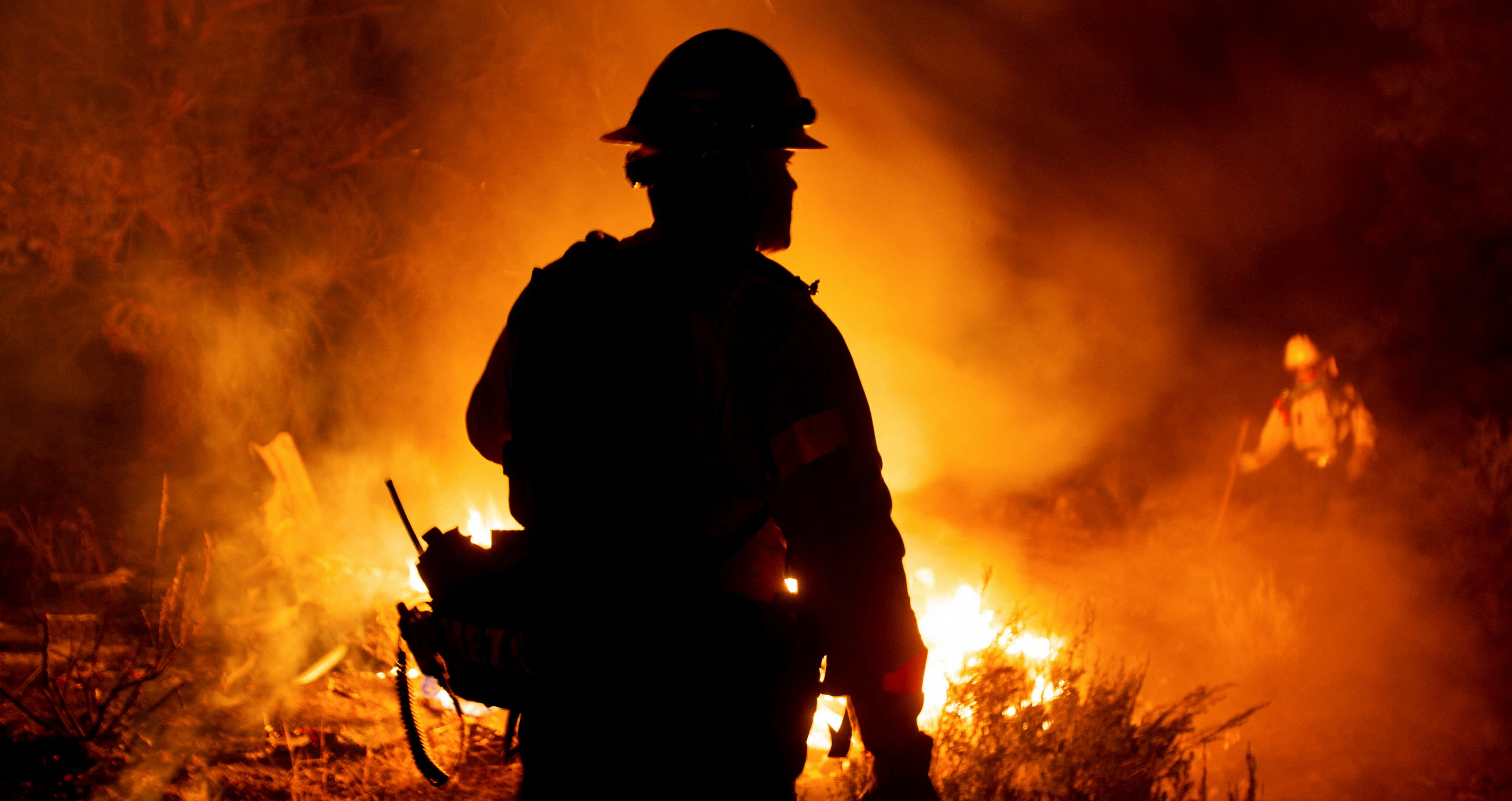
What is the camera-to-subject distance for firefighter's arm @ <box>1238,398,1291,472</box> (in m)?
7.71

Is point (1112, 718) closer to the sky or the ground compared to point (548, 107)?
closer to the ground

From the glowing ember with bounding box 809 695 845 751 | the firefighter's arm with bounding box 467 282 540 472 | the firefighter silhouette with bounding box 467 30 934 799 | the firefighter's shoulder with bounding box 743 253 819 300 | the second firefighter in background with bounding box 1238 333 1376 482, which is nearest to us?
the firefighter silhouette with bounding box 467 30 934 799

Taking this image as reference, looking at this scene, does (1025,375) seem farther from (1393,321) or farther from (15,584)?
(15,584)

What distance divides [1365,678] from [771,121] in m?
5.63

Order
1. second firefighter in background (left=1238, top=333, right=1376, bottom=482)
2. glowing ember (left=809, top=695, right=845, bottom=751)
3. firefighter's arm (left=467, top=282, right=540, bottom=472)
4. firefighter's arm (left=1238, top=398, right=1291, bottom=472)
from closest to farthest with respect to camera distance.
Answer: firefighter's arm (left=467, top=282, right=540, bottom=472)
glowing ember (left=809, top=695, right=845, bottom=751)
second firefighter in background (left=1238, top=333, right=1376, bottom=482)
firefighter's arm (left=1238, top=398, right=1291, bottom=472)

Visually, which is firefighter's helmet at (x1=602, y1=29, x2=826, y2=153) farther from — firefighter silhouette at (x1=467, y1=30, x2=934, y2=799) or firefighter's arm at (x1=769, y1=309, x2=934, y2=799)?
firefighter's arm at (x1=769, y1=309, x2=934, y2=799)

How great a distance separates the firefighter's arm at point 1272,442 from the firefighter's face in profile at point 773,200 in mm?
7416

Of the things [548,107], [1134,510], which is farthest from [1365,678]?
[548,107]

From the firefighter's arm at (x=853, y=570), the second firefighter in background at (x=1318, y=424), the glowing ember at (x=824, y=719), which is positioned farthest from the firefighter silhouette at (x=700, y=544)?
the second firefighter in background at (x=1318, y=424)

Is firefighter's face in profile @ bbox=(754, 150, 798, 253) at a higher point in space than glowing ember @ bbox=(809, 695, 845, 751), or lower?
higher

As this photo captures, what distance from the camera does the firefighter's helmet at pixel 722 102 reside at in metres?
1.71

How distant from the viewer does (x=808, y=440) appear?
4.74 ft

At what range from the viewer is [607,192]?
295 inches

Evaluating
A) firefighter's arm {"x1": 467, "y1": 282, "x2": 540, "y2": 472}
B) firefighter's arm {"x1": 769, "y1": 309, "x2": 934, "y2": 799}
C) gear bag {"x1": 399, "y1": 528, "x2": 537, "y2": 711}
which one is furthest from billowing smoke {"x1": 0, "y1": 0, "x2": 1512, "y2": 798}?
gear bag {"x1": 399, "y1": 528, "x2": 537, "y2": 711}
